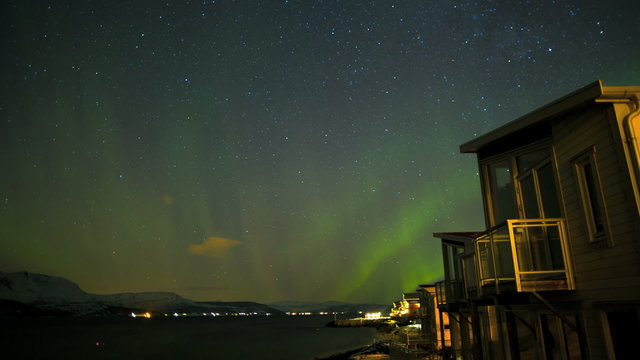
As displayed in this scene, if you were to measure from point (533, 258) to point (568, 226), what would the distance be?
4.61ft

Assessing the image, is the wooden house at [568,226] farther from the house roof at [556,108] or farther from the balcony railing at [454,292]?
the balcony railing at [454,292]

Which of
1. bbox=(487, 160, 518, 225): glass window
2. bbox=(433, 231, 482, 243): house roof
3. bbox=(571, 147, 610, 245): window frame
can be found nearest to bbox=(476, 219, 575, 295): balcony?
bbox=(571, 147, 610, 245): window frame

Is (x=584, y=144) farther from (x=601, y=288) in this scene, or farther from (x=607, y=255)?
(x=601, y=288)

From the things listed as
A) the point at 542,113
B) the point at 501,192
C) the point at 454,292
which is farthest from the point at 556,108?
the point at 454,292

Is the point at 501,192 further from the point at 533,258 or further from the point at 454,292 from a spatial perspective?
the point at 454,292

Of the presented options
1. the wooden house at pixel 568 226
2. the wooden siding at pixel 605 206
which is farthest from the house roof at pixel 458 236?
the wooden siding at pixel 605 206

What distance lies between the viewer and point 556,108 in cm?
914

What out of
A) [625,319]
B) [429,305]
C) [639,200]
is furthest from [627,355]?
[429,305]

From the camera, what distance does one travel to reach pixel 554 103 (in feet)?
30.2

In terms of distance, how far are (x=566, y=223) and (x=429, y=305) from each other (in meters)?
24.7

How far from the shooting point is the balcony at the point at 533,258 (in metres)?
8.55

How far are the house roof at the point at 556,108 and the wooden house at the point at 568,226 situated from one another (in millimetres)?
19

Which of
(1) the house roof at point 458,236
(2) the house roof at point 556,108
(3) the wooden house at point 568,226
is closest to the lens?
(3) the wooden house at point 568,226

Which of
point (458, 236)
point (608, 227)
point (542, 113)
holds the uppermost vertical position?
point (542, 113)
